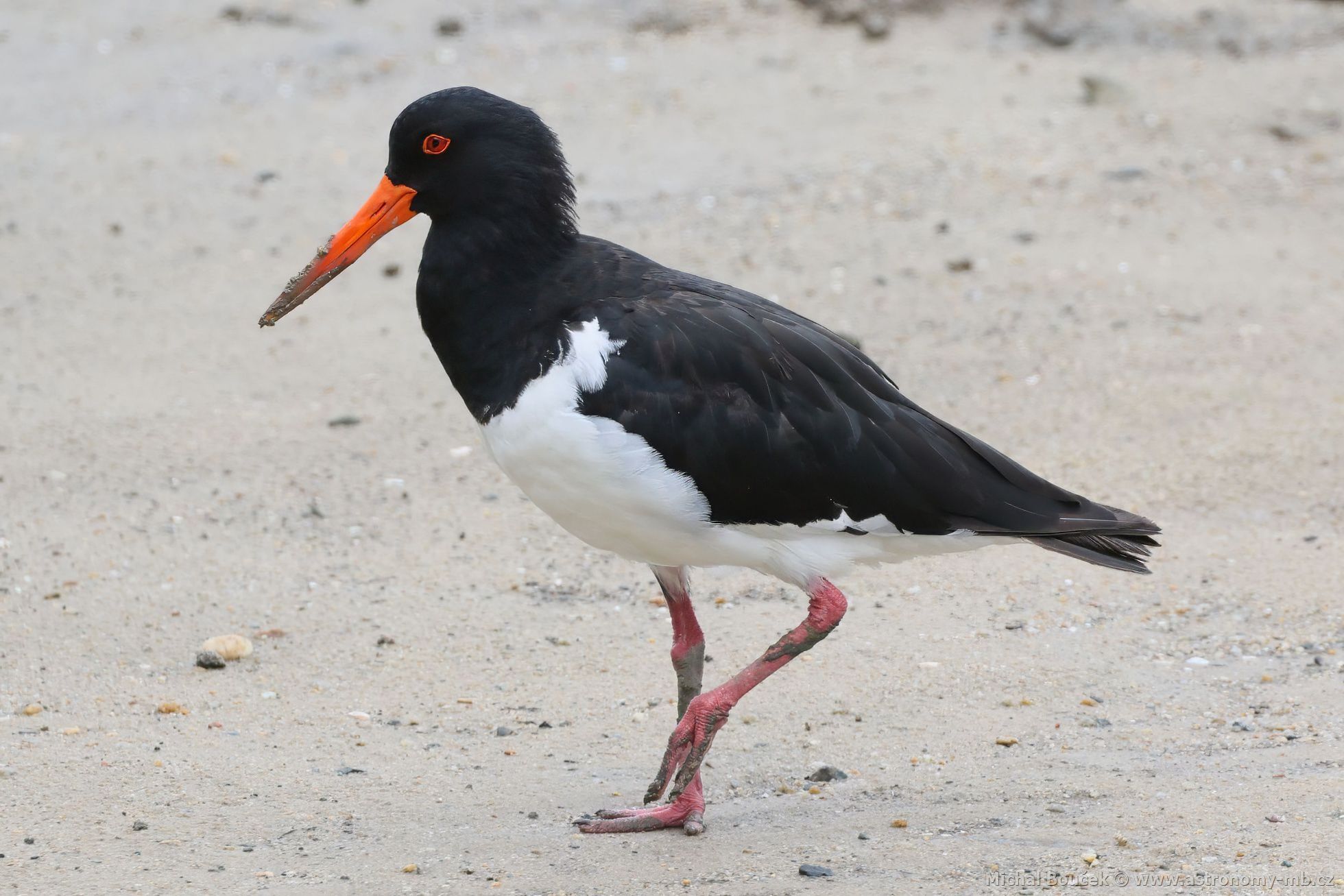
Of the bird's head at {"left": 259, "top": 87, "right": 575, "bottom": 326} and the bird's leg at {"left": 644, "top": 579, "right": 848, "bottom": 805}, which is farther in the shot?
the bird's head at {"left": 259, "top": 87, "right": 575, "bottom": 326}

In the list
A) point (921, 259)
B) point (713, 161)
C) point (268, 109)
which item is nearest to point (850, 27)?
point (713, 161)

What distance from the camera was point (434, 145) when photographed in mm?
5672

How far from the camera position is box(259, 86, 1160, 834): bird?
5.28m

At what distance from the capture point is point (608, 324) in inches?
211

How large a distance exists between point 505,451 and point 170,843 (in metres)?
1.74

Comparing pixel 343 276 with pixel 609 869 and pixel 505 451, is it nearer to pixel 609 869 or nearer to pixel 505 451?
pixel 505 451

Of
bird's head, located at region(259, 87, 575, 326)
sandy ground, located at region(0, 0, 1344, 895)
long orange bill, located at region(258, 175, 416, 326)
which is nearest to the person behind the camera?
sandy ground, located at region(0, 0, 1344, 895)

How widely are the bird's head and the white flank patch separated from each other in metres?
0.57

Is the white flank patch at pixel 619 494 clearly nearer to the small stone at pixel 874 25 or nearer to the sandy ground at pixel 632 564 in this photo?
the sandy ground at pixel 632 564

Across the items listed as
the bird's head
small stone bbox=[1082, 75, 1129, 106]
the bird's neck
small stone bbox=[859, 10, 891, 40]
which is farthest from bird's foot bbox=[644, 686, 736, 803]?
small stone bbox=[859, 10, 891, 40]

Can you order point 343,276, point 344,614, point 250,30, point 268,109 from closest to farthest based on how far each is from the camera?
point 344,614 → point 343,276 → point 268,109 → point 250,30

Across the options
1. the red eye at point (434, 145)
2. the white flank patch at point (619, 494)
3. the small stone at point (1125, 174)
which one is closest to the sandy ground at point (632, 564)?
the small stone at point (1125, 174)

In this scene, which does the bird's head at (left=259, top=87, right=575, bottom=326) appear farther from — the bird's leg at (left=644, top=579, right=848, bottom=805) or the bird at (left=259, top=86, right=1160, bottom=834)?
the bird's leg at (left=644, top=579, right=848, bottom=805)

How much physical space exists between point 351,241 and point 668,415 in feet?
4.97
